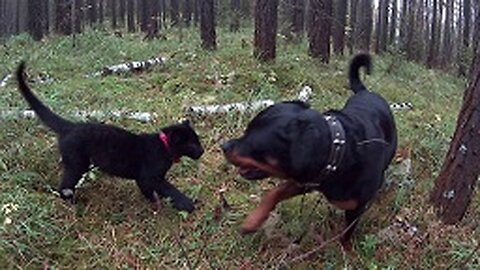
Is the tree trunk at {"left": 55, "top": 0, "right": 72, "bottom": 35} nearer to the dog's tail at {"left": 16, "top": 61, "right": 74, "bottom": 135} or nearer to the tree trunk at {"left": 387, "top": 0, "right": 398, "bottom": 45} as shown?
the dog's tail at {"left": 16, "top": 61, "right": 74, "bottom": 135}

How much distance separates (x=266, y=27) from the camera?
405 inches

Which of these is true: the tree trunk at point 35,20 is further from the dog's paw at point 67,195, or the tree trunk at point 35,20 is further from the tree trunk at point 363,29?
the dog's paw at point 67,195

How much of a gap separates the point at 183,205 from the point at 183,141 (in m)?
0.54

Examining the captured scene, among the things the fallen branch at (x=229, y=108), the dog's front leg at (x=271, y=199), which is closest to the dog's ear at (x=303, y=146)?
the dog's front leg at (x=271, y=199)

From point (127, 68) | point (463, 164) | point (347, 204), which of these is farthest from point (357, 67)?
point (127, 68)

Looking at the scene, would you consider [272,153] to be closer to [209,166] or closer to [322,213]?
[322,213]

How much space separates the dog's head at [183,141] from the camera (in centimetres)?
486

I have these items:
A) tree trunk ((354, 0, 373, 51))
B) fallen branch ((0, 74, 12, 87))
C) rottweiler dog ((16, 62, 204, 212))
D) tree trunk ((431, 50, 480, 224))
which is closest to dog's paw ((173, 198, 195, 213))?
rottweiler dog ((16, 62, 204, 212))

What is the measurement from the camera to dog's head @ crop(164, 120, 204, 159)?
486cm

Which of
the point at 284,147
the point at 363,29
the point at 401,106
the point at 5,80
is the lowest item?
the point at 363,29

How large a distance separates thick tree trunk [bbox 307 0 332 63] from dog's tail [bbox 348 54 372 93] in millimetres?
6774

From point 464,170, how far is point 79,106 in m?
4.69

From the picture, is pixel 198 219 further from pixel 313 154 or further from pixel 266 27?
pixel 266 27

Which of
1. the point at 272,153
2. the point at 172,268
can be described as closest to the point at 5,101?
the point at 172,268
